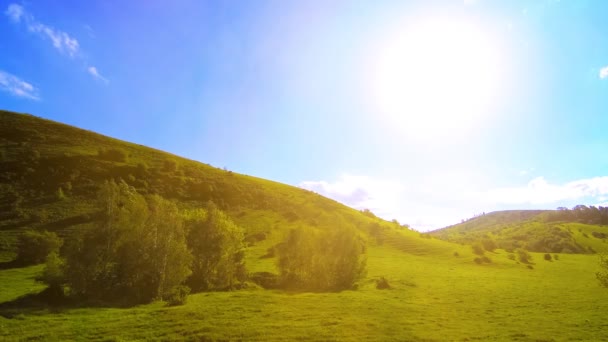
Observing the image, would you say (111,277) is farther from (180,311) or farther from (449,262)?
(449,262)

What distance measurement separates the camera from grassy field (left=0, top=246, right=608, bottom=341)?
27.7 meters

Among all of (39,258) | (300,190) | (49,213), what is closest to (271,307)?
(39,258)

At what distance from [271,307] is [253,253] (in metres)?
36.6

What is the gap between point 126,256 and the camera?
40.4 meters

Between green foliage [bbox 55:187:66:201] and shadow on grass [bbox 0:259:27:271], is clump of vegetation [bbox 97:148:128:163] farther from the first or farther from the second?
shadow on grass [bbox 0:259:27:271]

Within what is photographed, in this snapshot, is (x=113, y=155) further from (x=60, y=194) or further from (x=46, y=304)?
(x=46, y=304)

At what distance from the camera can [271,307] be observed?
37.7m

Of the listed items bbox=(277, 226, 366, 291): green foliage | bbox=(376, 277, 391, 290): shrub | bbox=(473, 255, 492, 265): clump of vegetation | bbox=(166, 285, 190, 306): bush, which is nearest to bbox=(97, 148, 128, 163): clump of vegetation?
bbox=(277, 226, 366, 291): green foliage

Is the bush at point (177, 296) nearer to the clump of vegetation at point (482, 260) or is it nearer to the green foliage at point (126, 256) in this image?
the green foliage at point (126, 256)

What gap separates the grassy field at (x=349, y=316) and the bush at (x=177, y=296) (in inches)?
40.9

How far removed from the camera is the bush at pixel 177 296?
124 feet

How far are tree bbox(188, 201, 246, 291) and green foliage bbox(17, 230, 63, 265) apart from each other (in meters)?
22.9

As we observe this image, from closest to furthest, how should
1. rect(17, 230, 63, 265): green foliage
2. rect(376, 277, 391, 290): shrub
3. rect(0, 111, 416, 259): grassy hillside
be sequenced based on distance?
rect(17, 230, 63, 265): green foliage → rect(376, 277, 391, 290): shrub → rect(0, 111, 416, 259): grassy hillside

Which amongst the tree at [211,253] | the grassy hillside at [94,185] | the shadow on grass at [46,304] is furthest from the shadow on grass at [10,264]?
the tree at [211,253]
